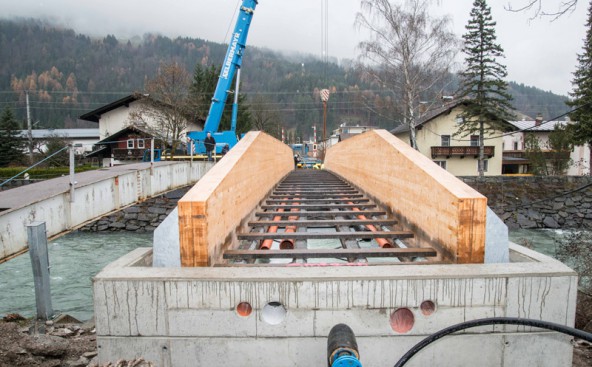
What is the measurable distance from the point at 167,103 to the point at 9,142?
17.8m

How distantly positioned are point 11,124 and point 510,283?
45604 millimetres

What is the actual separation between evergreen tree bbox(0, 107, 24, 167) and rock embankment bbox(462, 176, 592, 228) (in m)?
37.9

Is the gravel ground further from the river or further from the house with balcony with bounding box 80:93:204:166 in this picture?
the house with balcony with bounding box 80:93:204:166

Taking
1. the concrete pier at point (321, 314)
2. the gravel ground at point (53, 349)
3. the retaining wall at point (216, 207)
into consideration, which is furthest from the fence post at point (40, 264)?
the concrete pier at point (321, 314)

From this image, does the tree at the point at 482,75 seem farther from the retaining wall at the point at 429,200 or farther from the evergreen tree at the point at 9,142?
the evergreen tree at the point at 9,142

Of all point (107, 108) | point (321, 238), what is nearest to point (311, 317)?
point (321, 238)

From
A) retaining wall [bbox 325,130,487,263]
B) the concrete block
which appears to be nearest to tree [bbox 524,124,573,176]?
retaining wall [bbox 325,130,487,263]

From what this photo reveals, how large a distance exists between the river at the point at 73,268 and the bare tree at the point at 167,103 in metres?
9.41

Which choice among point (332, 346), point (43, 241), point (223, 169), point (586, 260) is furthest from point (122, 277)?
point (586, 260)

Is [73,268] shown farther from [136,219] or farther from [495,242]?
[495,242]

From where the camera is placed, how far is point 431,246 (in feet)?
14.8

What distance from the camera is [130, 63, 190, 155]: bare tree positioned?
28.6 m

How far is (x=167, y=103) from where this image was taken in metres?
28.2

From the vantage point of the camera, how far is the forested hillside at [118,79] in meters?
106
